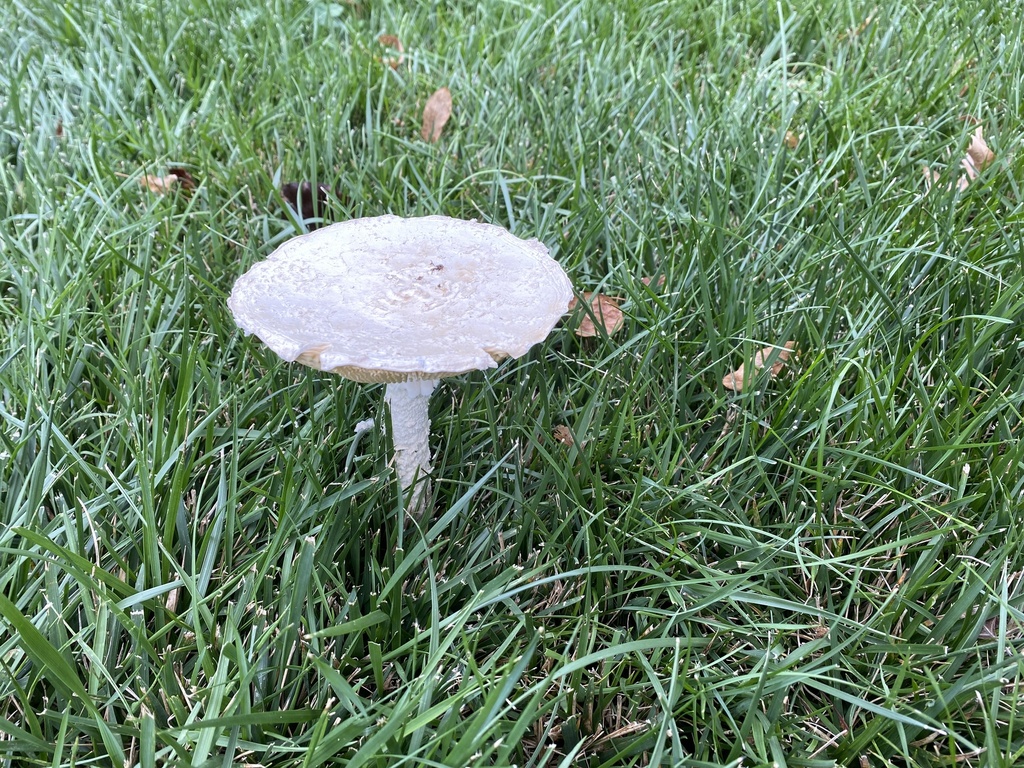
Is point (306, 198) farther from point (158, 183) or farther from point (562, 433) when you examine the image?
point (562, 433)

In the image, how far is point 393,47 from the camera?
13.3 feet

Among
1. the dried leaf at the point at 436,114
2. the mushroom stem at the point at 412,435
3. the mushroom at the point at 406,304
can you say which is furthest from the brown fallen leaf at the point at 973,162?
the mushroom stem at the point at 412,435

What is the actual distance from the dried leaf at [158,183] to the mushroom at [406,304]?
56.0 inches

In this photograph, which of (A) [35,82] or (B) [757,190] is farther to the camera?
(A) [35,82]

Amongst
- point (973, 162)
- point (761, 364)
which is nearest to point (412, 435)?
point (761, 364)

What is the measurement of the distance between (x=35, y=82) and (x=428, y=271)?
2.93m

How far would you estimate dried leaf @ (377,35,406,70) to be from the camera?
153 inches

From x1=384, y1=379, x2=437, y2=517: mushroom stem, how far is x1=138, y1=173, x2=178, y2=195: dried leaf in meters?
1.68

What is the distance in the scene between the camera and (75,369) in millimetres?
2316

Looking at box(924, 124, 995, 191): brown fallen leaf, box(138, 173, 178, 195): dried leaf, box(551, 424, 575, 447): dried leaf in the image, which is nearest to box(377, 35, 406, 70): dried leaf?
box(138, 173, 178, 195): dried leaf

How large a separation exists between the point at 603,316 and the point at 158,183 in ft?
6.61

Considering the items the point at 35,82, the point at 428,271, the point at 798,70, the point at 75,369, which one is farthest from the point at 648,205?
the point at 35,82

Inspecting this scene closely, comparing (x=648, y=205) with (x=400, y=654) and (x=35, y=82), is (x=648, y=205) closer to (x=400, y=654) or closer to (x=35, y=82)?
(x=400, y=654)

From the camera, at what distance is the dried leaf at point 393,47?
3.88 m
